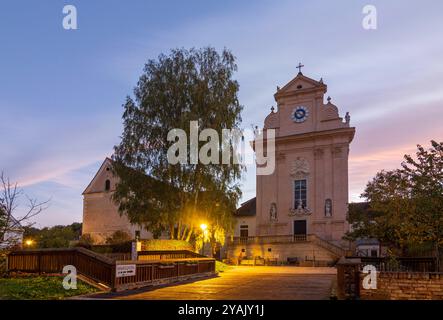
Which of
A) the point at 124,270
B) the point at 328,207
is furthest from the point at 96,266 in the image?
the point at 328,207

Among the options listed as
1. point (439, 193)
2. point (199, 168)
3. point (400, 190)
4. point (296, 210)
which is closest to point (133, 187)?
point (199, 168)

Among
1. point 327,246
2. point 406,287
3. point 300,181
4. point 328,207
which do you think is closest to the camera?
point 406,287

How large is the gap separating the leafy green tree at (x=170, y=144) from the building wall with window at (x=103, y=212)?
18356mm

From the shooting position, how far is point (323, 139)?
45969mm

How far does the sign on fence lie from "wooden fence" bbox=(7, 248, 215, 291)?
0.08m

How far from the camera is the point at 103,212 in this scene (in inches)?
1890

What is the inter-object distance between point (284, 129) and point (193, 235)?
2265 centimetres

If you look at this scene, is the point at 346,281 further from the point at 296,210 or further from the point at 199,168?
the point at 296,210

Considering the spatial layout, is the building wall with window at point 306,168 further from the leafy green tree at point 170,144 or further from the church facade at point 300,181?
the leafy green tree at point 170,144

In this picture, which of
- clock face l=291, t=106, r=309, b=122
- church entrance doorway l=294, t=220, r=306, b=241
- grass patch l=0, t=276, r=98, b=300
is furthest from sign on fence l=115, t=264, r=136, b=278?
clock face l=291, t=106, r=309, b=122

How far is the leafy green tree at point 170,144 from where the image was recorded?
2714 cm

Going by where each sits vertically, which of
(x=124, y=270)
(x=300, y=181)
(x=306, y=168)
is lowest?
(x=124, y=270)

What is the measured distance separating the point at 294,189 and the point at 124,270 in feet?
108

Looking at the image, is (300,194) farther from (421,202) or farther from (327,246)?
(421,202)
